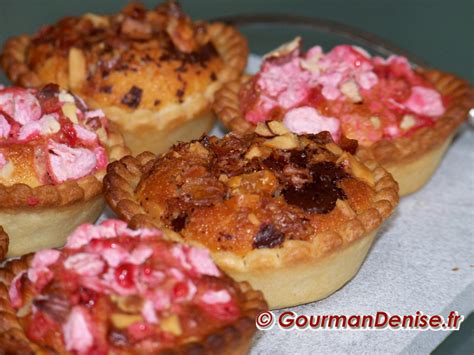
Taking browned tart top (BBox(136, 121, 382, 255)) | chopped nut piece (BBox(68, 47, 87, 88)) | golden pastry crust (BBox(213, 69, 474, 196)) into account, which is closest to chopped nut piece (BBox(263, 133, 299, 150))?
browned tart top (BBox(136, 121, 382, 255))

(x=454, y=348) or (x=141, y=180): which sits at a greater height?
(x=141, y=180)

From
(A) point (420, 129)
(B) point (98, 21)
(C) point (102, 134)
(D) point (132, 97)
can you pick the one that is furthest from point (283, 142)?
(B) point (98, 21)

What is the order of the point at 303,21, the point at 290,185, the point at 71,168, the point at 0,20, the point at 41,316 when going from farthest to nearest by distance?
the point at 0,20, the point at 303,21, the point at 71,168, the point at 290,185, the point at 41,316

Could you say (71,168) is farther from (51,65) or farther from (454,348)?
(454,348)

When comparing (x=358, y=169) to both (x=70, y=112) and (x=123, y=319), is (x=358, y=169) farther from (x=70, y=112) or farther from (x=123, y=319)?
(x=123, y=319)

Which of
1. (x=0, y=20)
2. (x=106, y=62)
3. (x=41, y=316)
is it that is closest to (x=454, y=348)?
(x=41, y=316)

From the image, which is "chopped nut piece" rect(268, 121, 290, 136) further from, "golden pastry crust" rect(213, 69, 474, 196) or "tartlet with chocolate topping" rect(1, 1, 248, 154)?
"tartlet with chocolate topping" rect(1, 1, 248, 154)

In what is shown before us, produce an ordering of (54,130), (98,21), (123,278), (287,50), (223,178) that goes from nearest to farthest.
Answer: (123,278) < (223,178) < (54,130) < (287,50) < (98,21)

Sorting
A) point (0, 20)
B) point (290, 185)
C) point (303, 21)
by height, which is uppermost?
point (290, 185)
